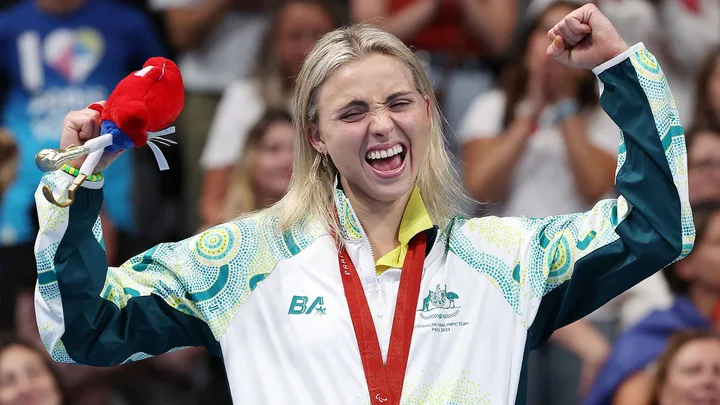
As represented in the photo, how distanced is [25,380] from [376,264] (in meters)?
2.32

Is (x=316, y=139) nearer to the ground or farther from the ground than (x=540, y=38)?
nearer to the ground

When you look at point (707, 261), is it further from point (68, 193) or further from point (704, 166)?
point (68, 193)

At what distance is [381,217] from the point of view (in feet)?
9.91

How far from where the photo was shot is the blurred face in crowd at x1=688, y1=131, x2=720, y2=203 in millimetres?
5297

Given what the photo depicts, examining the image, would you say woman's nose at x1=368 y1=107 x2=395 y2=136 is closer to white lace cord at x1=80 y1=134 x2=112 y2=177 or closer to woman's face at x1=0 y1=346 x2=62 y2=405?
white lace cord at x1=80 y1=134 x2=112 y2=177

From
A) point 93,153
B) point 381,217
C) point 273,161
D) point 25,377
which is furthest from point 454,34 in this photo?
point 93,153

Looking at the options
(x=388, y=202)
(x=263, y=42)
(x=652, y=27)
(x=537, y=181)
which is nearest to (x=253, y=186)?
(x=263, y=42)

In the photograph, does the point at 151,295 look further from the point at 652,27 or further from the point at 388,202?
the point at 652,27

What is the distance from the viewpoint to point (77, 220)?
8.69 ft

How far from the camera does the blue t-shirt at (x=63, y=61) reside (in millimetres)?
5812

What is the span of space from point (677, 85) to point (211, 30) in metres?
2.32

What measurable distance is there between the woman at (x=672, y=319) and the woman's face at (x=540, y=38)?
3.24 feet

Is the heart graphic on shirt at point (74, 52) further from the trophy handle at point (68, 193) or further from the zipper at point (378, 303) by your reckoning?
the trophy handle at point (68, 193)

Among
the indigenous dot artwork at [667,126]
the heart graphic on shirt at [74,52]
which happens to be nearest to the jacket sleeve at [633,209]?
the indigenous dot artwork at [667,126]
